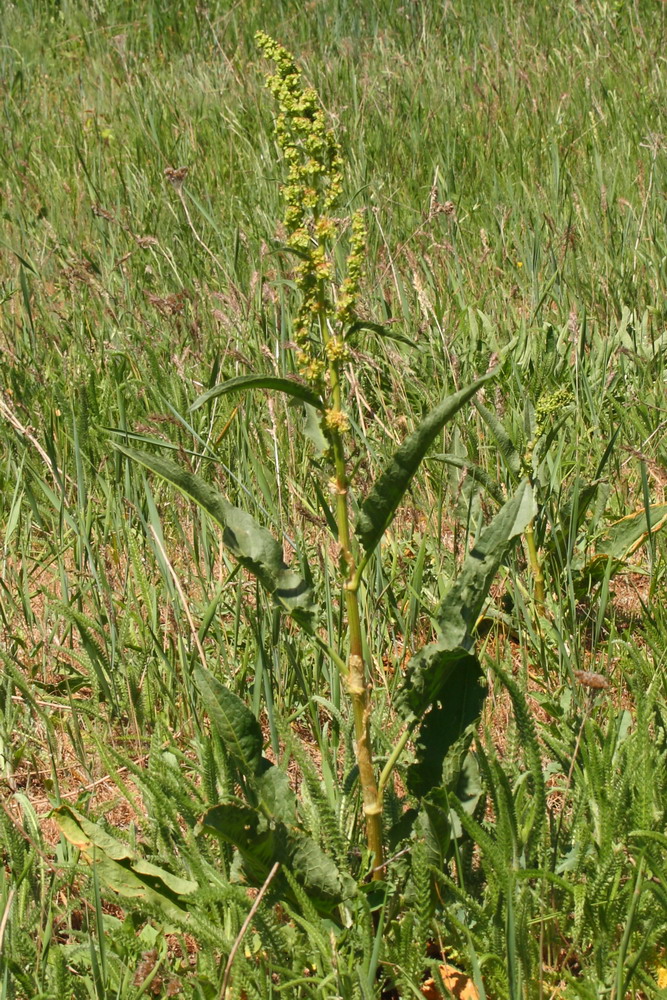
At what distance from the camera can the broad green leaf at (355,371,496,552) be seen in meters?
1.21

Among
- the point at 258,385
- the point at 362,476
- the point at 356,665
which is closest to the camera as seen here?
the point at 258,385

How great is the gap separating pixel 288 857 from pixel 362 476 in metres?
1.18

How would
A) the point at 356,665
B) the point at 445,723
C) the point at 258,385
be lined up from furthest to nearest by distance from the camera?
the point at 445,723 < the point at 356,665 < the point at 258,385

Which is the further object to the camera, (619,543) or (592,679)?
(619,543)

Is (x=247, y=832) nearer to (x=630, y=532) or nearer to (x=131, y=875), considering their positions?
(x=131, y=875)

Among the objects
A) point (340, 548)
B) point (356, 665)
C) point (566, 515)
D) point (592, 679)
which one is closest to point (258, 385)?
point (340, 548)

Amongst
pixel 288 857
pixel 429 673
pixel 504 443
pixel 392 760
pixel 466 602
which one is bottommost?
pixel 288 857

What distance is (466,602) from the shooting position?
4.66ft

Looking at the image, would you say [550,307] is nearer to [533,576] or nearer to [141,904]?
[533,576]

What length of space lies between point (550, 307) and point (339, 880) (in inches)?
93.4

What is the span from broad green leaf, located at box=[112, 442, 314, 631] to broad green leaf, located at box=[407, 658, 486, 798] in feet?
0.85

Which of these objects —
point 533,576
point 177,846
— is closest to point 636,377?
point 533,576

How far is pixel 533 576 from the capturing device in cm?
216

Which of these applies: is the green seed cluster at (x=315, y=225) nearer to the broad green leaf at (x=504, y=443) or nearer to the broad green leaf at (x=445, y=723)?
the broad green leaf at (x=445, y=723)
